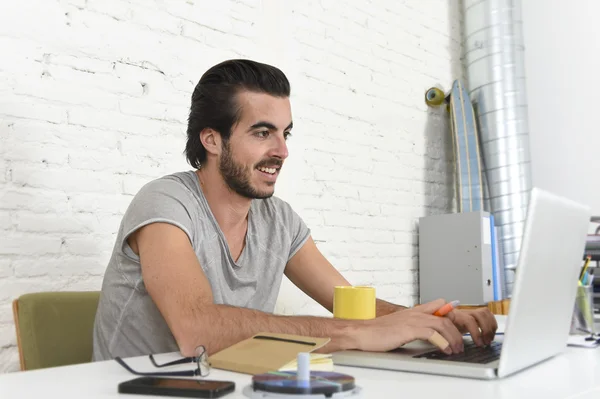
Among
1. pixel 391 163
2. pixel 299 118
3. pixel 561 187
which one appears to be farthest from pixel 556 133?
pixel 299 118

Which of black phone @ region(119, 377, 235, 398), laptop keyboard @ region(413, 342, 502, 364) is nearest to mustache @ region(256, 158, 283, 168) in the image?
laptop keyboard @ region(413, 342, 502, 364)

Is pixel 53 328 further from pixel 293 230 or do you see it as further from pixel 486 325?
pixel 486 325

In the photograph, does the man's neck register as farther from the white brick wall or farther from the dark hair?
the white brick wall

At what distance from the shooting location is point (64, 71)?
217 centimetres

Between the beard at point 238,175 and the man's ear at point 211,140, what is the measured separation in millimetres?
22

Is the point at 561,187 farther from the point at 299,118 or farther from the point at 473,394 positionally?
the point at 473,394

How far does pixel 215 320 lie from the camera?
49.6 inches

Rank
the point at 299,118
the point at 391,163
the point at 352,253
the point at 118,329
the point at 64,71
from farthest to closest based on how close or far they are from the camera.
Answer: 1. the point at 391,163
2. the point at 352,253
3. the point at 299,118
4. the point at 64,71
5. the point at 118,329

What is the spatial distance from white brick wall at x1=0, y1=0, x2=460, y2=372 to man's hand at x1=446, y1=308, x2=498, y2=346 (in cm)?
135

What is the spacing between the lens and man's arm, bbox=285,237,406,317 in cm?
203

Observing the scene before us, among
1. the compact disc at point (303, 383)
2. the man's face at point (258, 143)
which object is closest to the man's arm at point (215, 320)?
the compact disc at point (303, 383)

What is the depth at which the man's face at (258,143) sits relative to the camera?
6.20 ft

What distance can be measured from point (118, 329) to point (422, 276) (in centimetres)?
230

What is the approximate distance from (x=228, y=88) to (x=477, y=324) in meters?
0.99
